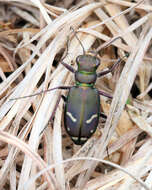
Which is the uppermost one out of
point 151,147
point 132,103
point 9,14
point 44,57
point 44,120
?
point 9,14

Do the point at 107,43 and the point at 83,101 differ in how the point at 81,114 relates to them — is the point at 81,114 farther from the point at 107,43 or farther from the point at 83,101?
the point at 107,43

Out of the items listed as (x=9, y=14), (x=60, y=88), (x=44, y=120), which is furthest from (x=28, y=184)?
(x=9, y=14)

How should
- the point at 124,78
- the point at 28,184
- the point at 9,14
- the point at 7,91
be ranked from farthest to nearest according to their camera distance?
the point at 9,14
the point at 7,91
the point at 124,78
the point at 28,184

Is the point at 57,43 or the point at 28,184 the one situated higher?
the point at 57,43

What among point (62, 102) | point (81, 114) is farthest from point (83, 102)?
point (62, 102)

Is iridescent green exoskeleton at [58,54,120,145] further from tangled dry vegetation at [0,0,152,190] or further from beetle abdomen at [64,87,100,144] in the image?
tangled dry vegetation at [0,0,152,190]

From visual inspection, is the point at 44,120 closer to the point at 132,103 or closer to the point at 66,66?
the point at 66,66

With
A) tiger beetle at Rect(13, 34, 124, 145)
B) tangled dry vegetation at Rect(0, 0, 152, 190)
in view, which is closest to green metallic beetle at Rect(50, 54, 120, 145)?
tiger beetle at Rect(13, 34, 124, 145)

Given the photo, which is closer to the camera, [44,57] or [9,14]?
[44,57]
